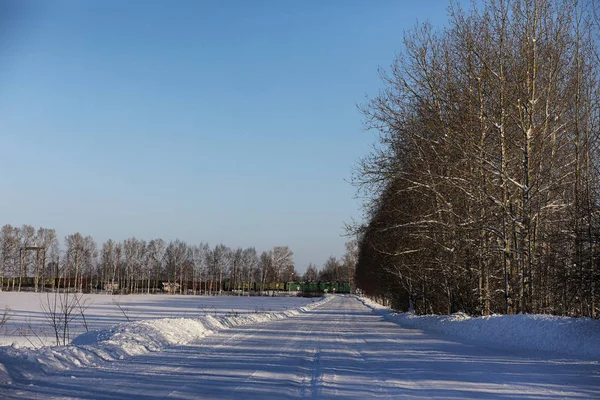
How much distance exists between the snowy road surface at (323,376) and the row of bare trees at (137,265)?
118746 millimetres

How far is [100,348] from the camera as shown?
12.5m

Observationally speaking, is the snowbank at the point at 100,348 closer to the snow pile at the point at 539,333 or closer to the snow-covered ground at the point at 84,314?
the snow-covered ground at the point at 84,314

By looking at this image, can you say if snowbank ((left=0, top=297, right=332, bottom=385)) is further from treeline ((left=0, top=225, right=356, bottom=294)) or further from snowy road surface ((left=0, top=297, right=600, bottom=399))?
treeline ((left=0, top=225, right=356, bottom=294))

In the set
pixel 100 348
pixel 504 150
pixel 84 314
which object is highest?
pixel 504 150

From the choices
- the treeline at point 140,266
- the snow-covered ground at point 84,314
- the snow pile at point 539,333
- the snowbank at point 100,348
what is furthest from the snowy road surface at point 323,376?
the treeline at point 140,266

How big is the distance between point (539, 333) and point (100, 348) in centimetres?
1184

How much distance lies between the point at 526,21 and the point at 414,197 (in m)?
11.3

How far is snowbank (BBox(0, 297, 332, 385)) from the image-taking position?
944cm

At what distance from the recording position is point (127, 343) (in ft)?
45.1

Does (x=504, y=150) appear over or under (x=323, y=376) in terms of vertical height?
over

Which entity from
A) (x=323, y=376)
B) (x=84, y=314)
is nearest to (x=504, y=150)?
(x=323, y=376)

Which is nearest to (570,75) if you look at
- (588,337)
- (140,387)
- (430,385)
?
(588,337)

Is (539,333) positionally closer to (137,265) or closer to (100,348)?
(100,348)

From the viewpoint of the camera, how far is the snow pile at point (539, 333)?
14133 millimetres
